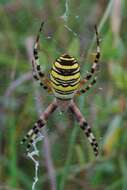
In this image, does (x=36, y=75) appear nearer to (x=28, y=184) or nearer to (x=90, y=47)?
(x=90, y=47)

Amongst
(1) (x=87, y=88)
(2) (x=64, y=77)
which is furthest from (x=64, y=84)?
(1) (x=87, y=88)

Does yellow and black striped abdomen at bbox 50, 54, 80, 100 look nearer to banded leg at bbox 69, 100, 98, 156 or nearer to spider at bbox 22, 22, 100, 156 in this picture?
spider at bbox 22, 22, 100, 156

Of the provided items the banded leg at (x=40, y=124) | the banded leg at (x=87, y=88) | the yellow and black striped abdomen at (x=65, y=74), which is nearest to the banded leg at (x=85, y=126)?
the banded leg at (x=40, y=124)

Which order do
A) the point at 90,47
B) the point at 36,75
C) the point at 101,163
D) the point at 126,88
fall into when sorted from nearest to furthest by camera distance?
the point at 36,75
the point at 90,47
the point at 126,88
the point at 101,163

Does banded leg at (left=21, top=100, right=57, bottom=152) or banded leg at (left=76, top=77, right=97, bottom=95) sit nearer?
banded leg at (left=76, top=77, right=97, bottom=95)

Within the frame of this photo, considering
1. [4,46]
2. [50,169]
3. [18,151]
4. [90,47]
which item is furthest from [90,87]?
[4,46]

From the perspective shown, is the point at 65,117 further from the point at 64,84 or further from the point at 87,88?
the point at 64,84

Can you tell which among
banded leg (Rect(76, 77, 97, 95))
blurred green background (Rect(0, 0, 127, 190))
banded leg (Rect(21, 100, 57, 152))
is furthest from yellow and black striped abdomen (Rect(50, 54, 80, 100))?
blurred green background (Rect(0, 0, 127, 190))
